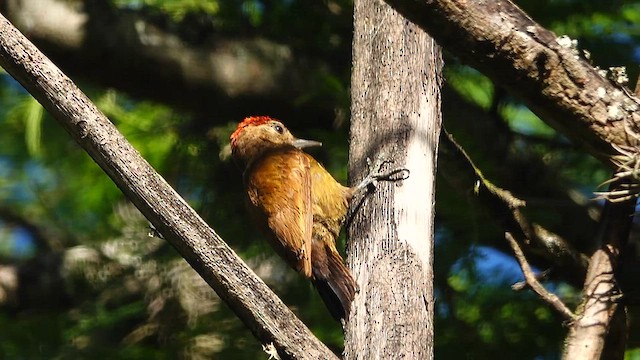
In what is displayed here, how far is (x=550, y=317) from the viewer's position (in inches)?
224

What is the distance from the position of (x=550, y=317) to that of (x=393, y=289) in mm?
2033

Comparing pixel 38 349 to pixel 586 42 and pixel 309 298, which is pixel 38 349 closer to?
pixel 309 298

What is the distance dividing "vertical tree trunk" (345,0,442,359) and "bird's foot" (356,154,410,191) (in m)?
0.02

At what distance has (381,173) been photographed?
4156mm

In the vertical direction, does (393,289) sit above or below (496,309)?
below

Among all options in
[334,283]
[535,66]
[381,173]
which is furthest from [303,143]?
[535,66]

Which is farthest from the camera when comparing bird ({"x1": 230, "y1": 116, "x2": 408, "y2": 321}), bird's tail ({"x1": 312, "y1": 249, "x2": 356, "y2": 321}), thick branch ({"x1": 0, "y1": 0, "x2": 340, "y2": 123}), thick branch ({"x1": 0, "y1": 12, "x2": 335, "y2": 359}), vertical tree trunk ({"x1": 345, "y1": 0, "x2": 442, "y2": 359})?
thick branch ({"x1": 0, "y1": 0, "x2": 340, "y2": 123})

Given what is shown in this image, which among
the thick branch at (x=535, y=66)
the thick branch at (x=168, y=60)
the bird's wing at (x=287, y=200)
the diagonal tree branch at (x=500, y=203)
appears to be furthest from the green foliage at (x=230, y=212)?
the thick branch at (x=535, y=66)

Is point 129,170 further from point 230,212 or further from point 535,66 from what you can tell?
point 230,212

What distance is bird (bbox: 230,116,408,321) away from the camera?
4914mm

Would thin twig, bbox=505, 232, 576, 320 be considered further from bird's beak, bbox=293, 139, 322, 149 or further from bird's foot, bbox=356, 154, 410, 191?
bird's beak, bbox=293, 139, 322, 149

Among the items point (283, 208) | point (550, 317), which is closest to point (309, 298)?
point (283, 208)

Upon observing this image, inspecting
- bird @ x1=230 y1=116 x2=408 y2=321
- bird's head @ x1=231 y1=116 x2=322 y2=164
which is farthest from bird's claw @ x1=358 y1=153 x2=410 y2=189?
bird's head @ x1=231 y1=116 x2=322 y2=164

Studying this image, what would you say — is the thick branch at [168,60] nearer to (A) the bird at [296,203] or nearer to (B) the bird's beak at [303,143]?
(B) the bird's beak at [303,143]
